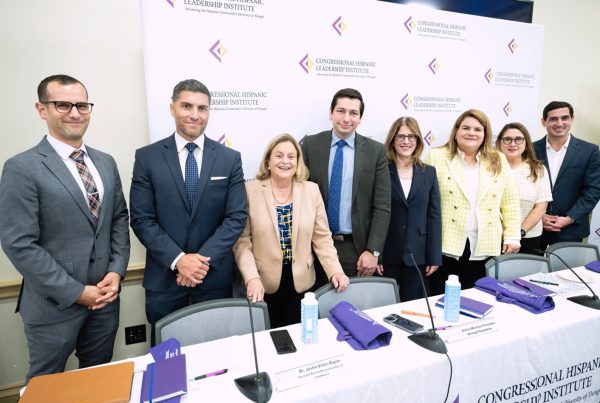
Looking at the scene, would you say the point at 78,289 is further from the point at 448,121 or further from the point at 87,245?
the point at 448,121

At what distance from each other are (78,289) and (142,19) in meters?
1.59

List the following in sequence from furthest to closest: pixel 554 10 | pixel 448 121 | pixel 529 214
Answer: pixel 554 10, pixel 448 121, pixel 529 214

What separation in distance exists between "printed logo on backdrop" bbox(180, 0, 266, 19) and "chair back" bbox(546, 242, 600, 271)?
2.65 m

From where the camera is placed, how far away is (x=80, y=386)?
1097 mm

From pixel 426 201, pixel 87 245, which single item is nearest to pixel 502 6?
pixel 426 201

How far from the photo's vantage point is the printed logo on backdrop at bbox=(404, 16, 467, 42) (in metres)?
2.96

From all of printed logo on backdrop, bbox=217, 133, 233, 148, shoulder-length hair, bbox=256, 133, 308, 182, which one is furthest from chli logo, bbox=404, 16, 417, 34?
printed logo on backdrop, bbox=217, 133, 233, 148

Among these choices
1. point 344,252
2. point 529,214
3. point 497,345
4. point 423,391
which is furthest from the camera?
point 529,214

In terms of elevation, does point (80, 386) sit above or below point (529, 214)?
below

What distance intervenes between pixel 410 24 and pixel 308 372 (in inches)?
113

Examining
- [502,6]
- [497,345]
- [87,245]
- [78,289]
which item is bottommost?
[497,345]

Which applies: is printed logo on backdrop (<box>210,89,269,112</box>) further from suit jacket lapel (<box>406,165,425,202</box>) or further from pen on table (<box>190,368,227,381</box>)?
pen on table (<box>190,368,227,381</box>)

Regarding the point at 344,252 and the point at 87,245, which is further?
the point at 344,252

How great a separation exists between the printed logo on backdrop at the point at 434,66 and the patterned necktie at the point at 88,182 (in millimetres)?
2773
